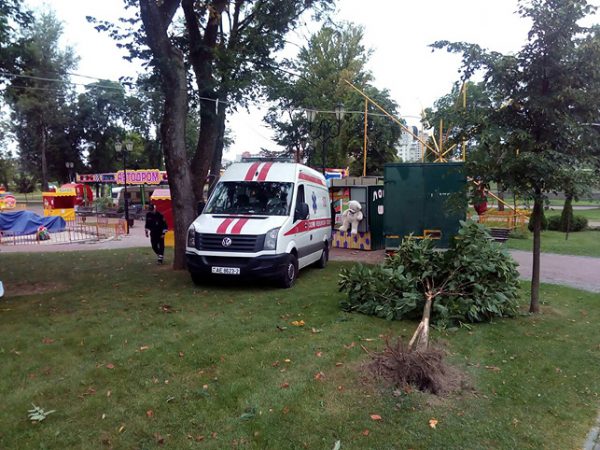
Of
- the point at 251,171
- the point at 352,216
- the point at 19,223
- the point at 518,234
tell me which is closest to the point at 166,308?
the point at 251,171

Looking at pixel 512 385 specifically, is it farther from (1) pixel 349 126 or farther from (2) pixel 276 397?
(1) pixel 349 126

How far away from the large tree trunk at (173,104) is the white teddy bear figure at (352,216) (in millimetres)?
5784

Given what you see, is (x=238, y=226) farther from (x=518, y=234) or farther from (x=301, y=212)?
(x=518, y=234)

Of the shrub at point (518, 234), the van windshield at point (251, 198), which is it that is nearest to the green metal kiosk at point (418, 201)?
the van windshield at point (251, 198)

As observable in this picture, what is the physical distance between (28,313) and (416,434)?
6.18 meters

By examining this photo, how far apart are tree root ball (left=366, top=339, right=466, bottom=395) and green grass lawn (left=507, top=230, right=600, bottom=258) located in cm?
1205

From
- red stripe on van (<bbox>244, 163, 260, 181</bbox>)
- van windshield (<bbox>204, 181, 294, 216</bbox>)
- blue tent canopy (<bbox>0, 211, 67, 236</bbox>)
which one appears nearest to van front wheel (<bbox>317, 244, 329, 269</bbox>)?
van windshield (<bbox>204, 181, 294, 216</bbox>)

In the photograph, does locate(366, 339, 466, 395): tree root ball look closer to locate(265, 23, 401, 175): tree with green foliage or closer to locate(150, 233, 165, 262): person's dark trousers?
locate(150, 233, 165, 262): person's dark trousers

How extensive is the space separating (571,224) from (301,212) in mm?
17649

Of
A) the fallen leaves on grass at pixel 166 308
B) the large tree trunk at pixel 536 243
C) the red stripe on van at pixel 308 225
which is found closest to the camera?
the large tree trunk at pixel 536 243

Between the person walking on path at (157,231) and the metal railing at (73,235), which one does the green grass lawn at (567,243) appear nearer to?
the person walking on path at (157,231)

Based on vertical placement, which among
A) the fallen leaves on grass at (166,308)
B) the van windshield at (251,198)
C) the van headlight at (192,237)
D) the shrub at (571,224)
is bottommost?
the fallen leaves on grass at (166,308)

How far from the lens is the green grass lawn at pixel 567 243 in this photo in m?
14.9

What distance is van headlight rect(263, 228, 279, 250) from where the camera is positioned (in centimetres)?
862
